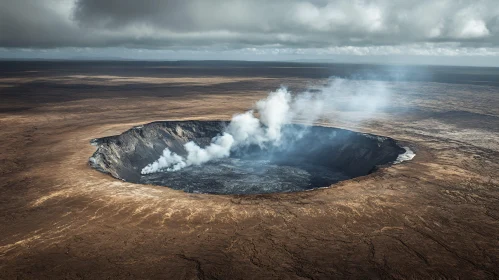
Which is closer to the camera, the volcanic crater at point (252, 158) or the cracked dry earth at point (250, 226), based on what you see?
the cracked dry earth at point (250, 226)

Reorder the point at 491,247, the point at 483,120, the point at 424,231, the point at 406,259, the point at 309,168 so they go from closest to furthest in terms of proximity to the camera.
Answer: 1. the point at 406,259
2. the point at 491,247
3. the point at 424,231
4. the point at 309,168
5. the point at 483,120

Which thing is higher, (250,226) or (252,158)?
(250,226)

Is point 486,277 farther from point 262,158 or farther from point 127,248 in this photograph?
point 262,158

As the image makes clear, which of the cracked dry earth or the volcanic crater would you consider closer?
the cracked dry earth

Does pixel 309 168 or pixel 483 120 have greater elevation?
pixel 483 120

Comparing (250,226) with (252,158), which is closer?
(250,226)

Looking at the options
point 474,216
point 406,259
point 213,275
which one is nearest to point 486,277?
point 406,259

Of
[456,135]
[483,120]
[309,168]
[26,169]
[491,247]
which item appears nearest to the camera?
[491,247]

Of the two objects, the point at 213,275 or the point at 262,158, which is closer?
the point at 213,275
